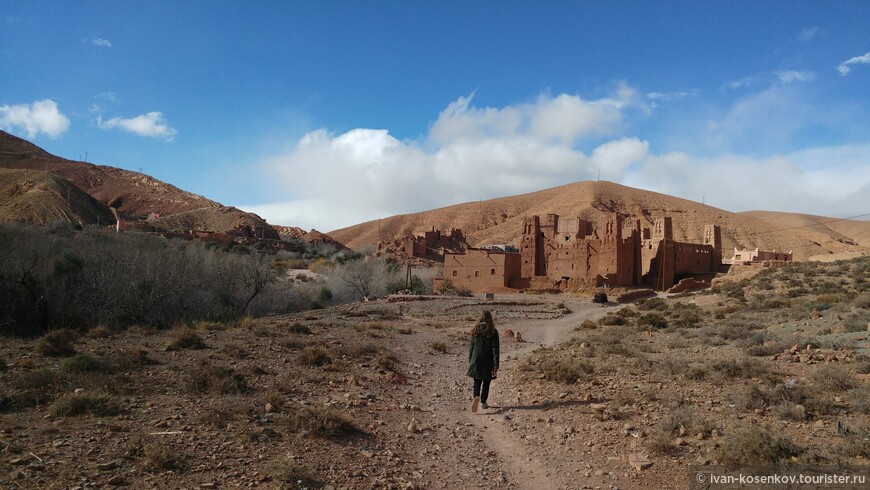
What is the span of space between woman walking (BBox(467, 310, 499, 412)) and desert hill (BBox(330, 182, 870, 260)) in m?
76.0

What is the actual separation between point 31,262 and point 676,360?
77.9ft

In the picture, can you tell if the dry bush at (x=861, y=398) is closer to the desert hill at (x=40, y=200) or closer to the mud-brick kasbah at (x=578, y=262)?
Result: the mud-brick kasbah at (x=578, y=262)

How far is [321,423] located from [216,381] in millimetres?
3032

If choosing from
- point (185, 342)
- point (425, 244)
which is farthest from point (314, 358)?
point (425, 244)

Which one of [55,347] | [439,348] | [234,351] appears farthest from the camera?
[439,348]

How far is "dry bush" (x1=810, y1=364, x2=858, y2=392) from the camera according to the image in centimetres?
781

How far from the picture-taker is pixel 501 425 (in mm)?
7895

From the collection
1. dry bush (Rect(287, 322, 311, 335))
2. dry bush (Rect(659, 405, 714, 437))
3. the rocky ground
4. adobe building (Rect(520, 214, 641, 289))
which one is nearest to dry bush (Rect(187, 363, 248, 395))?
the rocky ground

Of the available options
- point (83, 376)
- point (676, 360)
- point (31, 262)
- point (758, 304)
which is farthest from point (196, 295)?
point (758, 304)

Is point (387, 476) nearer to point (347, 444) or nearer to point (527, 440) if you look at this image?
point (347, 444)

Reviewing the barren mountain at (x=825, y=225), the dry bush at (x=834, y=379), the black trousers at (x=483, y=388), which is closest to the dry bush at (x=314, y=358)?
the black trousers at (x=483, y=388)

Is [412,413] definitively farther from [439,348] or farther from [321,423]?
[439,348]

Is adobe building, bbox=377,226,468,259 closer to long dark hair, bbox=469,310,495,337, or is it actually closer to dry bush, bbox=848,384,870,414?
long dark hair, bbox=469,310,495,337

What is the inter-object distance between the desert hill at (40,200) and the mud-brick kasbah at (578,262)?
131 ft
